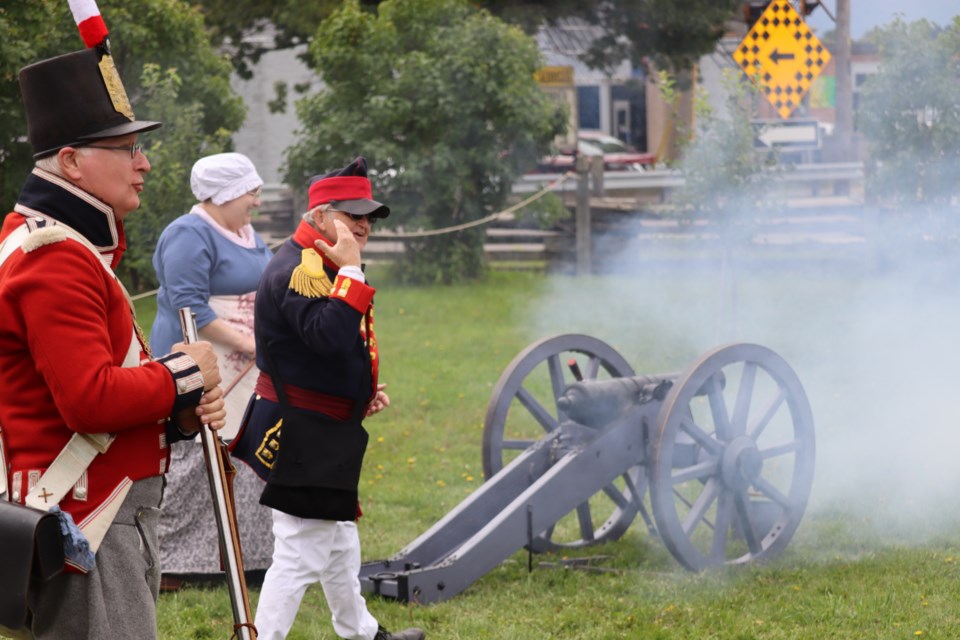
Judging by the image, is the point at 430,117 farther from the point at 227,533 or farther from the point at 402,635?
the point at 227,533

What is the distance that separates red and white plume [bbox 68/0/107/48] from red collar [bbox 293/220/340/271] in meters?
1.31

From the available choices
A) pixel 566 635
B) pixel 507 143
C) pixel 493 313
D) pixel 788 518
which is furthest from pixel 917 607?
pixel 507 143

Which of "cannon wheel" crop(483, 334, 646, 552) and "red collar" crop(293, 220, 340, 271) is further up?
"red collar" crop(293, 220, 340, 271)

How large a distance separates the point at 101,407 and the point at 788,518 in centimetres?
372

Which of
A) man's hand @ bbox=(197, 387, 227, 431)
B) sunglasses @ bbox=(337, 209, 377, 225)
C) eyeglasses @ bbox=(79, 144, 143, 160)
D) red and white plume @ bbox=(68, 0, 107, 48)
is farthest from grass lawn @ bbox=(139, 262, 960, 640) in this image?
red and white plume @ bbox=(68, 0, 107, 48)

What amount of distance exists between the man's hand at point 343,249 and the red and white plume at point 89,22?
1.24 meters

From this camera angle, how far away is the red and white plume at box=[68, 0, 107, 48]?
9.05ft

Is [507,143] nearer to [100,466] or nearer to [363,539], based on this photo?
[363,539]

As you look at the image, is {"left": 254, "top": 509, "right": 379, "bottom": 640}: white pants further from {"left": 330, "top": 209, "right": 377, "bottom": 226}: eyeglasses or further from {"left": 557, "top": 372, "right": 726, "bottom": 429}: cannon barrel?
{"left": 557, "top": 372, "right": 726, "bottom": 429}: cannon barrel

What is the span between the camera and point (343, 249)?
3.89m

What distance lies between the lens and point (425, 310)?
12.5m

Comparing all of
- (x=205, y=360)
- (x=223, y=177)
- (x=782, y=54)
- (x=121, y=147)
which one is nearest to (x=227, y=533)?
(x=205, y=360)

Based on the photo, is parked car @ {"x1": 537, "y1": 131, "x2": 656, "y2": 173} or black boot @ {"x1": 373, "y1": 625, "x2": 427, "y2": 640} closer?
black boot @ {"x1": 373, "y1": 625, "x2": 427, "y2": 640}

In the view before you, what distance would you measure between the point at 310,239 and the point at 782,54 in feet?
30.3
